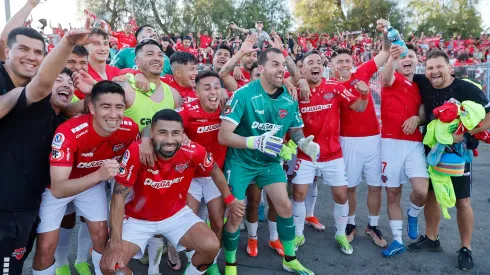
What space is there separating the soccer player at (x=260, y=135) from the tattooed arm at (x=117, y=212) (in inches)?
45.0

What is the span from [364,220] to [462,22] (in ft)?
144

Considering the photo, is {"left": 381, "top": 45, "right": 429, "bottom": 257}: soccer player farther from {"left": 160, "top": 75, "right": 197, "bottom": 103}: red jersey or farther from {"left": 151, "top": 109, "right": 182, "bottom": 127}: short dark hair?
{"left": 151, "top": 109, "right": 182, "bottom": 127}: short dark hair

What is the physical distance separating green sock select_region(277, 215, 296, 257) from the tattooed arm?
1.71 meters

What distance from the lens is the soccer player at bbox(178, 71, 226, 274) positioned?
4.14m

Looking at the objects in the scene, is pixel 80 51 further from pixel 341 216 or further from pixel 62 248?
pixel 341 216

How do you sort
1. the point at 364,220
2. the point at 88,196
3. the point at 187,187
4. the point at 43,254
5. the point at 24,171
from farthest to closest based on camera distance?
the point at 364,220 < the point at 187,187 < the point at 88,196 < the point at 43,254 < the point at 24,171

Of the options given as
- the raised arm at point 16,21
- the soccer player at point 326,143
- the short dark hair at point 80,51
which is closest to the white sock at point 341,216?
the soccer player at point 326,143

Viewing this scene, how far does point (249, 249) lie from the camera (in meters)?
4.67

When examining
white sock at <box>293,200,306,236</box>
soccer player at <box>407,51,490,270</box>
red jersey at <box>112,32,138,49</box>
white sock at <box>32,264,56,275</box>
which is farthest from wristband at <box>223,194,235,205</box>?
red jersey at <box>112,32,138,49</box>

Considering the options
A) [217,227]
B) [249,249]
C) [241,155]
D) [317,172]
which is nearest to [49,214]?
[217,227]

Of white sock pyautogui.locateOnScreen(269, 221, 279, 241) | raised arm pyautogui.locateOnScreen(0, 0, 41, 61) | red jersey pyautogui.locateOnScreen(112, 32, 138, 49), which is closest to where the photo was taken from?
raised arm pyautogui.locateOnScreen(0, 0, 41, 61)

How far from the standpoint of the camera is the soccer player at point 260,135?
13.5 ft

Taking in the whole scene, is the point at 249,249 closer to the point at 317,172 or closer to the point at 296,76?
the point at 317,172

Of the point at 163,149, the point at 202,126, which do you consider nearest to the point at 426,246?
the point at 202,126
